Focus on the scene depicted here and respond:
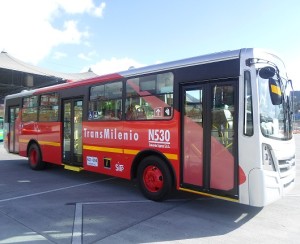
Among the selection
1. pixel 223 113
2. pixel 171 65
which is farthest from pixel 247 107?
pixel 171 65

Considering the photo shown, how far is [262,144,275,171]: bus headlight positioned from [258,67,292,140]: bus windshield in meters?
0.22

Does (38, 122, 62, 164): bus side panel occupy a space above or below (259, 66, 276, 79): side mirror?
below

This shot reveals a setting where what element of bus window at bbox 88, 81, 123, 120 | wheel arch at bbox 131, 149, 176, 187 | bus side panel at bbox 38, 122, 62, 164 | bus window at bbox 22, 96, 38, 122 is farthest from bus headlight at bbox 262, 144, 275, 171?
bus window at bbox 22, 96, 38, 122

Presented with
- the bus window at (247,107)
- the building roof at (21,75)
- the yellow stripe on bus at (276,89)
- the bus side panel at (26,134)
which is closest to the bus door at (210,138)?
the bus window at (247,107)

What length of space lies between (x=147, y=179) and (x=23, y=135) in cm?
669

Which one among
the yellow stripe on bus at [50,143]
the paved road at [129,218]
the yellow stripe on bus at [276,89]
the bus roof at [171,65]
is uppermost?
the bus roof at [171,65]

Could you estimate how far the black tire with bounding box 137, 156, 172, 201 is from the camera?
652 centimetres

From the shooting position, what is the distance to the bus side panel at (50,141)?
32.0 ft

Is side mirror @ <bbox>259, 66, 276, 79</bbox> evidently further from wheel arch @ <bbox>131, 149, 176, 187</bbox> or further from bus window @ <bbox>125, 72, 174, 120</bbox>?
wheel arch @ <bbox>131, 149, 176, 187</bbox>

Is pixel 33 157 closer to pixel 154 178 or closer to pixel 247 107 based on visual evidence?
pixel 154 178

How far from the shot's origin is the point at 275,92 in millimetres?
5723

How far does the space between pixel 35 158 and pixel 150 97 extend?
20.3ft

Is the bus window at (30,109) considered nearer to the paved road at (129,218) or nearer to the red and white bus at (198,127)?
the red and white bus at (198,127)

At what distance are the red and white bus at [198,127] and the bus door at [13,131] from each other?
4704 mm
